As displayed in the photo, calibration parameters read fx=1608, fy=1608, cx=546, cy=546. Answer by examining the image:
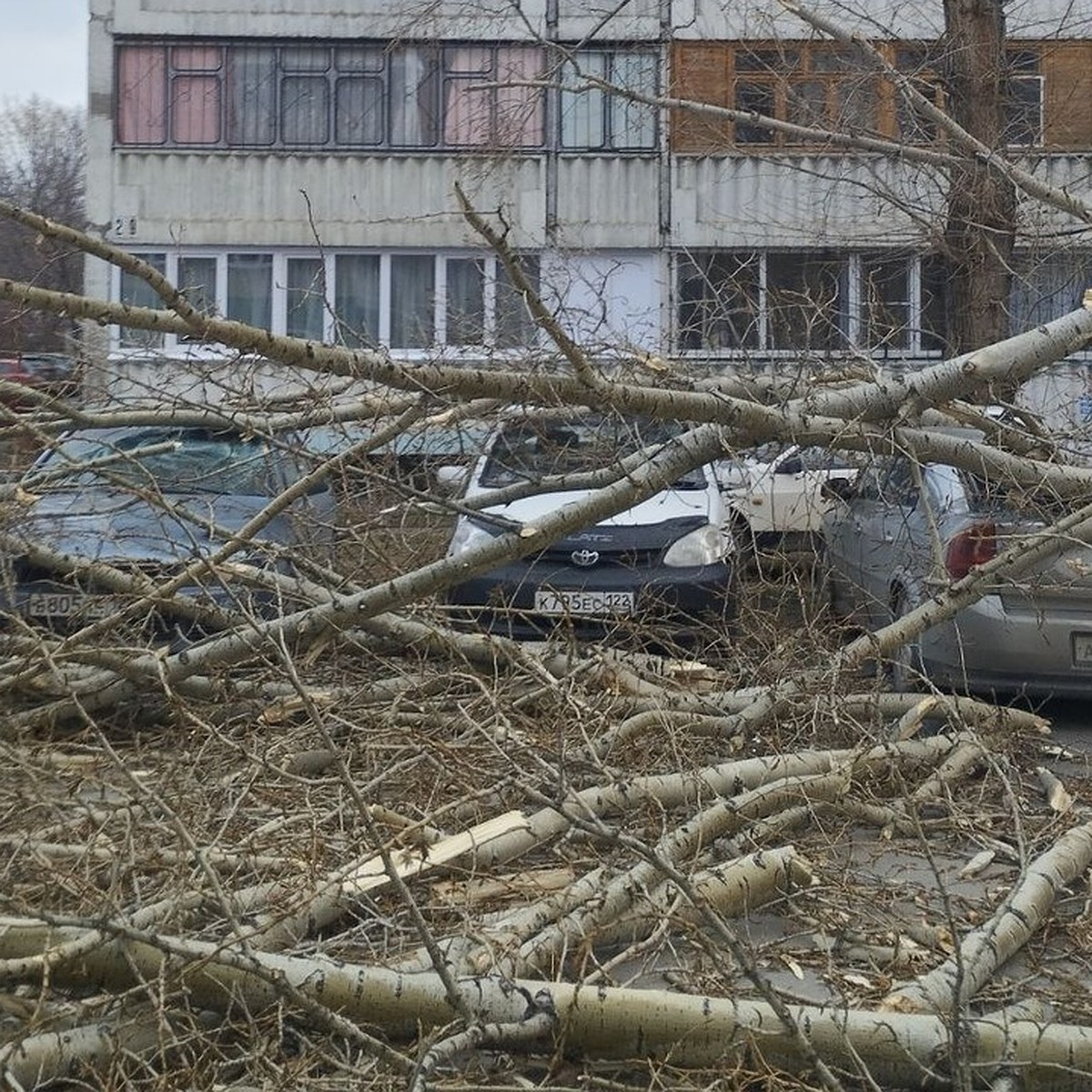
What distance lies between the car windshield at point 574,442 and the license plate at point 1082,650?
2013mm

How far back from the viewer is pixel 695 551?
27.3ft

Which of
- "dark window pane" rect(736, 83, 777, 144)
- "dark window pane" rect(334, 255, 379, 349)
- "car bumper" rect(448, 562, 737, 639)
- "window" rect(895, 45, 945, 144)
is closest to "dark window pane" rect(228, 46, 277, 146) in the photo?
"dark window pane" rect(334, 255, 379, 349)

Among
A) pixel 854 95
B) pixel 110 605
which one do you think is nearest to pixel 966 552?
pixel 110 605

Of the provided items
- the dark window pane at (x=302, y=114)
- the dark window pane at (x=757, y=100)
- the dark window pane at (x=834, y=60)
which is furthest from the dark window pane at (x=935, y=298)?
the dark window pane at (x=302, y=114)

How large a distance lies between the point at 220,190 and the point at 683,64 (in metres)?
6.73

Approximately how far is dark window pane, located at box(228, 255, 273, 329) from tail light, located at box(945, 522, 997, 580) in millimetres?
16708

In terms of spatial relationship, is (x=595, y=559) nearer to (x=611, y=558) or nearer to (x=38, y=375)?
(x=611, y=558)

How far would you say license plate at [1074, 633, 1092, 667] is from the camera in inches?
292

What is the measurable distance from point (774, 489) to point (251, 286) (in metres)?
16.3

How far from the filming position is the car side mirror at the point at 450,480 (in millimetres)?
6637

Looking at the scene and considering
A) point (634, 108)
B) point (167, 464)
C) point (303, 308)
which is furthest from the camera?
point (303, 308)

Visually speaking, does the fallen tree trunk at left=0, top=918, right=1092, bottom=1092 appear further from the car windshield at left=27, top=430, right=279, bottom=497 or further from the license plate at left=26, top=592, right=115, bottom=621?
the license plate at left=26, top=592, right=115, bottom=621

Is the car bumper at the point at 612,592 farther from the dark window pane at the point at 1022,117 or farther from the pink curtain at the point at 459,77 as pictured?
the pink curtain at the point at 459,77

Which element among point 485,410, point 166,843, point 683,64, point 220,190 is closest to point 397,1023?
point 166,843
